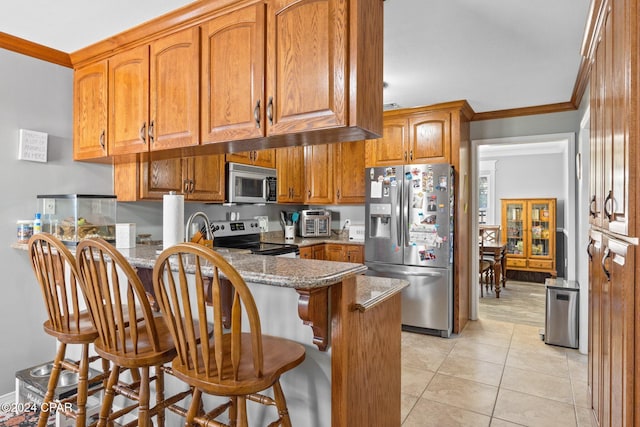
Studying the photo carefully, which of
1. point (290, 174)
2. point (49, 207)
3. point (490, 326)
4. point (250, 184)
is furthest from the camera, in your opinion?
point (290, 174)

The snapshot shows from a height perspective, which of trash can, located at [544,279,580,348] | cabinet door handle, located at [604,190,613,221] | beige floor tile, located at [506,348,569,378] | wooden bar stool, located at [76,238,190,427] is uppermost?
cabinet door handle, located at [604,190,613,221]

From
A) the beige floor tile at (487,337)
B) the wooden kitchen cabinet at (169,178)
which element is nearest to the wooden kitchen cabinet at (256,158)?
the wooden kitchen cabinet at (169,178)

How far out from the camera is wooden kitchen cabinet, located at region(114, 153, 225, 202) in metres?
2.71

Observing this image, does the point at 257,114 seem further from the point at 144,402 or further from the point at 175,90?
the point at 144,402

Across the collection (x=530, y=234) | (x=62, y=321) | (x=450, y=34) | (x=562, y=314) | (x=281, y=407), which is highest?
(x=450, y=34)

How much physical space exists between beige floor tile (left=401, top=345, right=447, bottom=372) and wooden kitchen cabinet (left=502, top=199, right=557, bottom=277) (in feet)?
13.9

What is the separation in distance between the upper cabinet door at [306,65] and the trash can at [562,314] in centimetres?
307

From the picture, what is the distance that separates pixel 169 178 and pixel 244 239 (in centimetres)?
131

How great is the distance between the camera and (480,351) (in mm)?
3363

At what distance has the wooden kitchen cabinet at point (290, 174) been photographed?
4.29 m

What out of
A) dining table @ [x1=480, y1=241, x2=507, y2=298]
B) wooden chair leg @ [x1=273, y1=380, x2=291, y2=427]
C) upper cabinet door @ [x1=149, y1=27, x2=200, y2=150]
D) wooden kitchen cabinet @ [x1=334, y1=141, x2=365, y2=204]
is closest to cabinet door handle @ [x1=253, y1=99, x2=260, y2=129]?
upper cabinet door @ [x1=149, y1=27, x2=200, y2=150]

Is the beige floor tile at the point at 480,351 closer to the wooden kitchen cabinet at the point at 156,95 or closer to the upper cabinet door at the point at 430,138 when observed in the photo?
Result: the upper cabinet door at the point at 430,138

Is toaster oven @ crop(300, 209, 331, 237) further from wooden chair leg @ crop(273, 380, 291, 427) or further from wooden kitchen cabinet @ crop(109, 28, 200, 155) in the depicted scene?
wooden chair leg @ crop(273, 380, 291, 427)

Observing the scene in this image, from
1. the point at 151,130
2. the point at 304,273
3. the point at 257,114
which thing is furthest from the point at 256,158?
the point at 304,273
